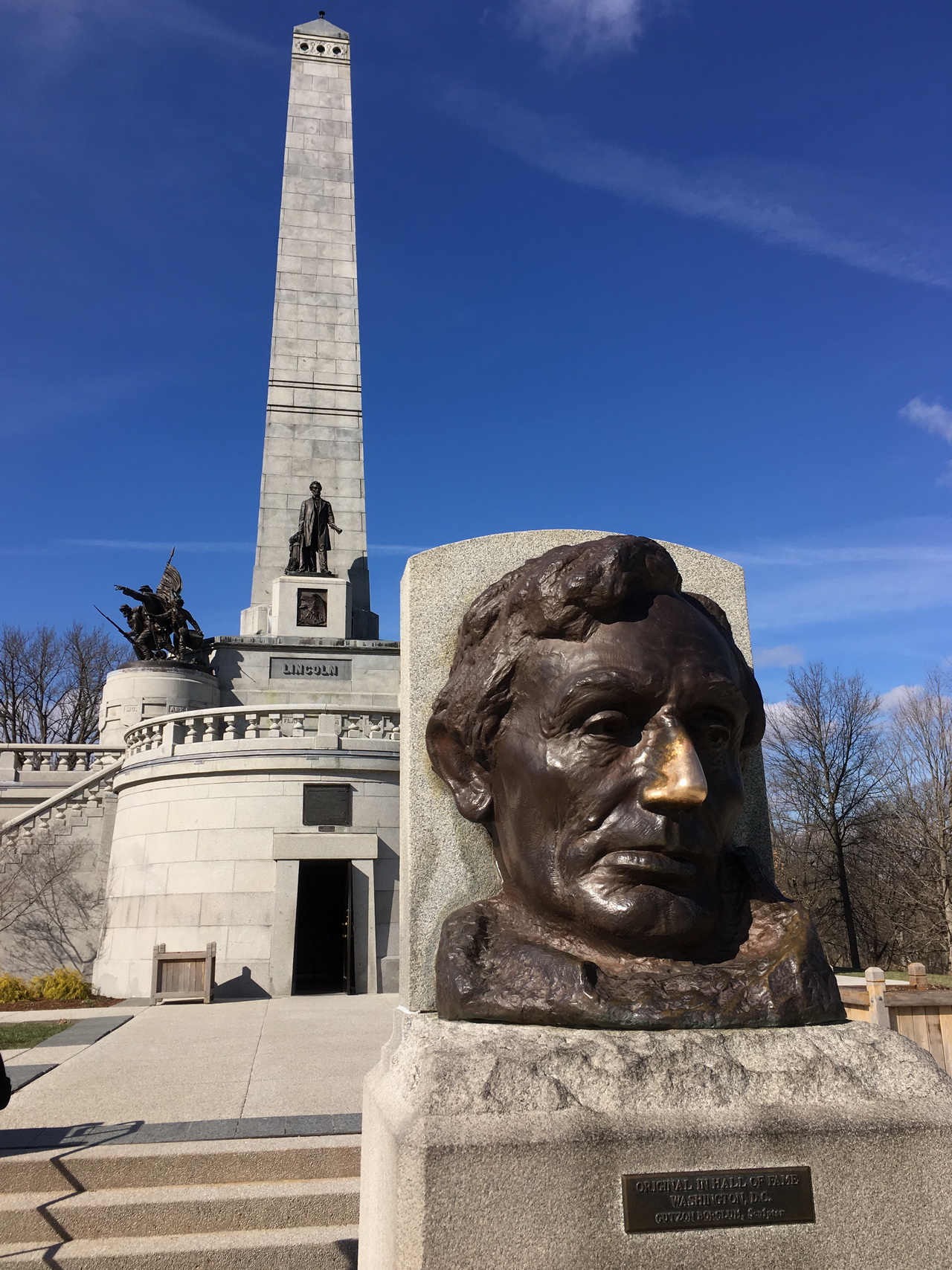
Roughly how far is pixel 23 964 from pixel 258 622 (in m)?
10.2

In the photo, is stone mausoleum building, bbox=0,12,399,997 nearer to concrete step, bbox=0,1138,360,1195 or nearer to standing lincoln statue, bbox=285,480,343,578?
standing lincoln statue, bbox=285,480,343,578

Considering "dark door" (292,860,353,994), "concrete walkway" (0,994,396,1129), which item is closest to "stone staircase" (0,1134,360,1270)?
"concrete walkway" (0,994,396,1129)

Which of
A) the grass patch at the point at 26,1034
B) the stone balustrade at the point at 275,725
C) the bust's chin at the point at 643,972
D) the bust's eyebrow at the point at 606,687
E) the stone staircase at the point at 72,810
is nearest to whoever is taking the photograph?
the bust's chin at the point at 643,972

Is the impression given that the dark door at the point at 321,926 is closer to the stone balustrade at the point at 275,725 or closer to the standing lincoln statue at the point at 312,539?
the stone balustrade at the point at 275,725

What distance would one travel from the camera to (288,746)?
58.3ft

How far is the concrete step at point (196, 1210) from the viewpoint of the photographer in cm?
499

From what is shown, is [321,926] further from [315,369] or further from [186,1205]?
[315,369]

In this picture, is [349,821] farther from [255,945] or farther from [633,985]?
[633,985]

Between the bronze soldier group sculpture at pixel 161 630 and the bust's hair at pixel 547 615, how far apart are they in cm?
2168

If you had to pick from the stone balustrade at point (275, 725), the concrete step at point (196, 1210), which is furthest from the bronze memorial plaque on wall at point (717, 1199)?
the stone balustrade at point (275, 725)

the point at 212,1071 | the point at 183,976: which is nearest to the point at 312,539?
the point at 183,976

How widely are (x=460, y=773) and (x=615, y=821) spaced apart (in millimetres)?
812

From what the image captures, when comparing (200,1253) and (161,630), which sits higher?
(161,630)

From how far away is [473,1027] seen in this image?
2.99 metres
